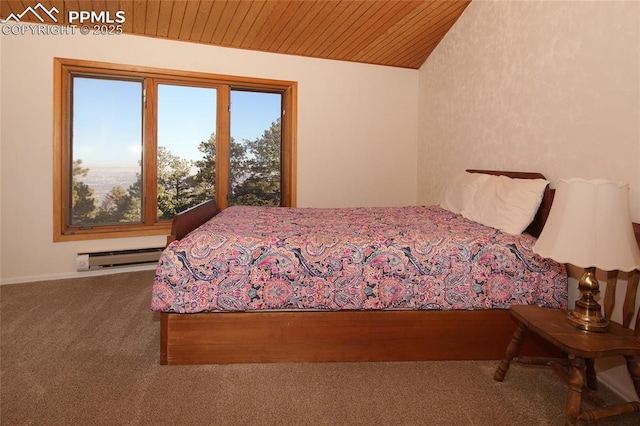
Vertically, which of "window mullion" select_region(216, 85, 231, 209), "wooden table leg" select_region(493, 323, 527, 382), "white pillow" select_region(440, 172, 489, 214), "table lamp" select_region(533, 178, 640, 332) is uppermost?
"window mullion" select_region(216, 85, 231, 209)

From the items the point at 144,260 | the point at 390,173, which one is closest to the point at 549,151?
the point at 390,173

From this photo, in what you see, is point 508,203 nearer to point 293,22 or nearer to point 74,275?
point 293,22

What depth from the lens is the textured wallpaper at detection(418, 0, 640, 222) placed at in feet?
5.97

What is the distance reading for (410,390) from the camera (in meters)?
1.75

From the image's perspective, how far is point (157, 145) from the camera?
12.5 feet

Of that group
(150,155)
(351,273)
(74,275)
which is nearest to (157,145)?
(150,155)

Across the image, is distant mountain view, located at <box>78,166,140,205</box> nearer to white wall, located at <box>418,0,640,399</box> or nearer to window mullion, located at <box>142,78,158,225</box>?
window mullion, located at <box>142,78,158,225</box>

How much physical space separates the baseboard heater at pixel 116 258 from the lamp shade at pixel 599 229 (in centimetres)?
350

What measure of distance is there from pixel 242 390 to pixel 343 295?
2.15ft

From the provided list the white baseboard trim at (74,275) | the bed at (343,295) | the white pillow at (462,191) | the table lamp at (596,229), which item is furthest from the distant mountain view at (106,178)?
the table lamp at (596,229)

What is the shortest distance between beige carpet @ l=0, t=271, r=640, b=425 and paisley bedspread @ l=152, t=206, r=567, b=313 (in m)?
0.34

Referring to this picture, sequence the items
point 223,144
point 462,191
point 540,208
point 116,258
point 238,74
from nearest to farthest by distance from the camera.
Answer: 1. point 540,208
2. point 462,191
3. point 116,258
4. point 238,74
5. point 223,144

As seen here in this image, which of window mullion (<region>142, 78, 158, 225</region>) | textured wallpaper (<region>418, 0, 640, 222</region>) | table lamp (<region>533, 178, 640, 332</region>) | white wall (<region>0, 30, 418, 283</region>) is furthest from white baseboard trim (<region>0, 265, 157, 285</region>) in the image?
table lamp (<region>533, 178, 640, 332</region>)

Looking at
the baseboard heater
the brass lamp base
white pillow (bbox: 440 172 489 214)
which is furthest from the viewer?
the baseboard heater
